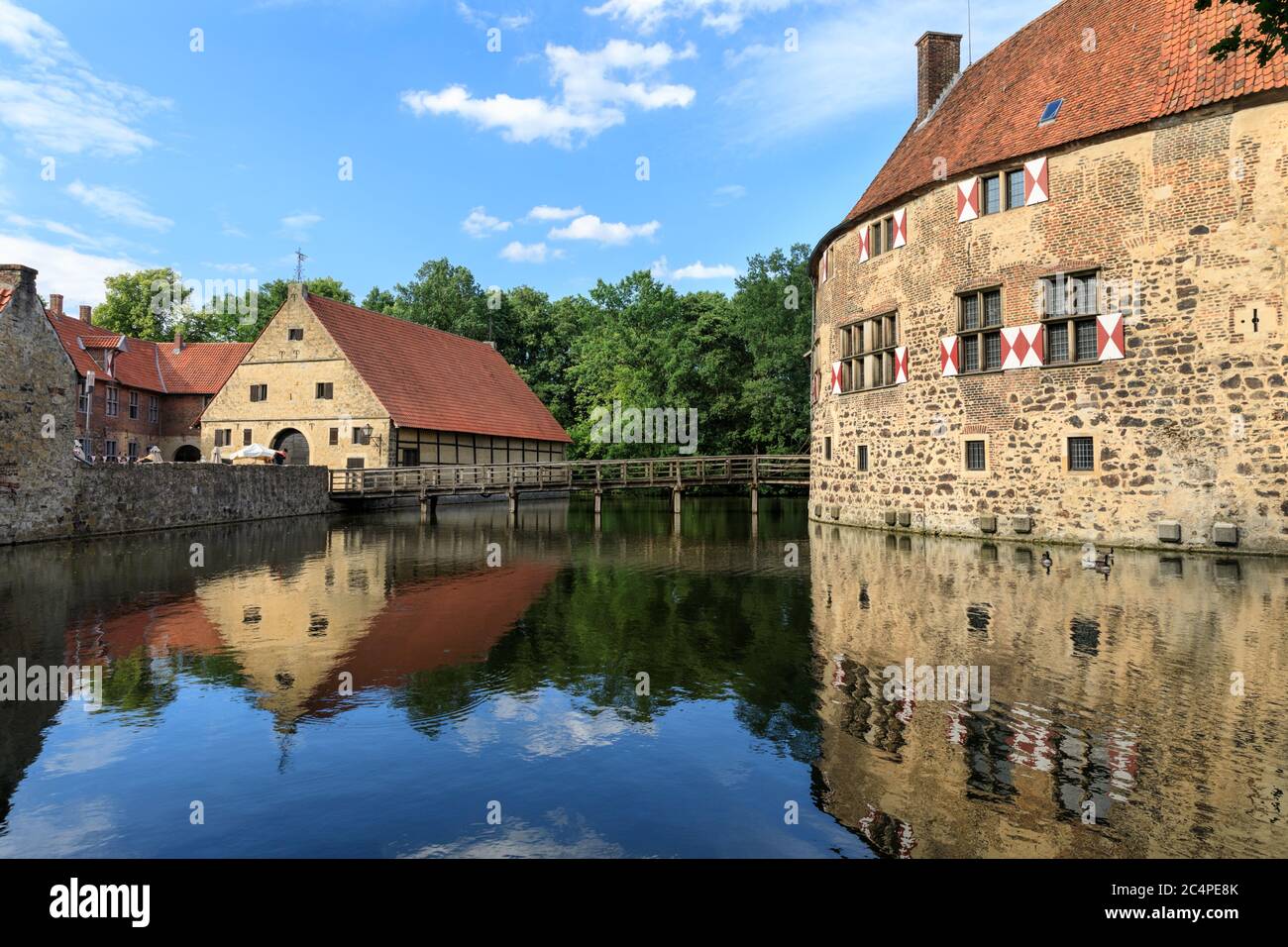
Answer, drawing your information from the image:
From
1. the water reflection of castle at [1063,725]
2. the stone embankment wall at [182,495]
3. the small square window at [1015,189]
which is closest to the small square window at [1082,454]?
the small square window at [1015,189]

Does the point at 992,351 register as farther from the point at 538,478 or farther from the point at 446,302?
the point at 446,302

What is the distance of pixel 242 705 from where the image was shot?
6.34m

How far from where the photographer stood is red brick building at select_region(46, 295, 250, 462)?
1549 inches

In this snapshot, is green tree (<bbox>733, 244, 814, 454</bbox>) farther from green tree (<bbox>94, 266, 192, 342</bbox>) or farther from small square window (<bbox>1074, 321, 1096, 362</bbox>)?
green tree (<bbox>94, 266, 192, 342</bbox>)

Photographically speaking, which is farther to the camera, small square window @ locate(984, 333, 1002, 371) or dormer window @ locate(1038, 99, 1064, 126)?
small square window @ locate(984, 333, 1002, 371)

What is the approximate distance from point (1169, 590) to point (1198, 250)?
27.5 feet

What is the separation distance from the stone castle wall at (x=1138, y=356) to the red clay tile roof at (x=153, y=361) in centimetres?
3571

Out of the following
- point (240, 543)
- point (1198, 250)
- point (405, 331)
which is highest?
point (405, 331)

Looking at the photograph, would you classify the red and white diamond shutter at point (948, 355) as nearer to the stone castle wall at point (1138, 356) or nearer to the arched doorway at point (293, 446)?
the stone castle wall at point (1138, 356)

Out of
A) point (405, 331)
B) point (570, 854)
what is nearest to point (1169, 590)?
point (570, 854)

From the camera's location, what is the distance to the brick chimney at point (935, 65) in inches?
968

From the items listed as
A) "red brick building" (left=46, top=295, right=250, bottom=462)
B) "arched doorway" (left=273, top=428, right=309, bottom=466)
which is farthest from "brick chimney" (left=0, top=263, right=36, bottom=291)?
"red brick building" (left=46, top=295, right=250, bottom=462)

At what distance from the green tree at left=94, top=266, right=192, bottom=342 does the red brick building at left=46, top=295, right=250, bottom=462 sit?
27.8ft

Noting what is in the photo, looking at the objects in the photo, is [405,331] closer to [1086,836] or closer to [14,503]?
[14,503]
